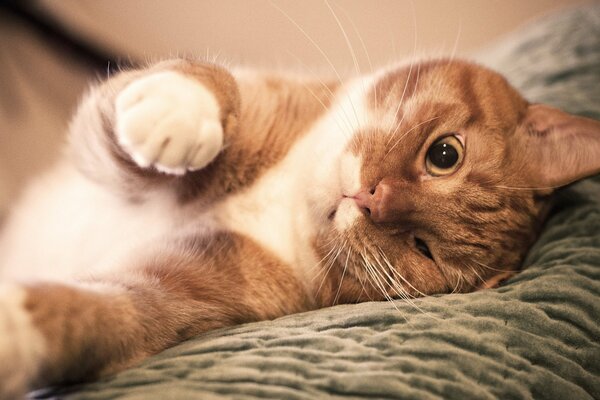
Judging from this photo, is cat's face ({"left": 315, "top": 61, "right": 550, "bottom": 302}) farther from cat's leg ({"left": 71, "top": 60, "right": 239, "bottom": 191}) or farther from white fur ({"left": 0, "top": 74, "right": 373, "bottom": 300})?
cat's leg ({"left": 71, "top": 60, "right": 239, "bottom": 191})

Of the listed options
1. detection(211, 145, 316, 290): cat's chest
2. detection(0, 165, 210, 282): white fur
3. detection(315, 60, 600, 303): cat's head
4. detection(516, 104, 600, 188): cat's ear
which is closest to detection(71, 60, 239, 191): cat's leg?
detection(0, 165, 210, 282): white fur

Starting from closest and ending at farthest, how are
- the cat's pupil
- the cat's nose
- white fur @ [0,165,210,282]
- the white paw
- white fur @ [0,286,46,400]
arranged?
white fur @ [0,286,46,400] → the white paw → the cat's nose → the cat's pupil → white fur @ [0,165,210,282]

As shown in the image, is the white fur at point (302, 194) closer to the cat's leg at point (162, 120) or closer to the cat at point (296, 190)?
the cat at point (296, 190)

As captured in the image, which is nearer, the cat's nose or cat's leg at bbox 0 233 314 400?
cat's leg at bbox 0 233 314 400

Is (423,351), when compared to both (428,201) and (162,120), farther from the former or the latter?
(162,120)

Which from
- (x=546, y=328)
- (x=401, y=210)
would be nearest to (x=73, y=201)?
(x=401, y=210)

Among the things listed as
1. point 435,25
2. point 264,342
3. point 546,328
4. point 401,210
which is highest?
point 435,25

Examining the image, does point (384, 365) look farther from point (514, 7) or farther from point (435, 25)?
point (514, 7)
